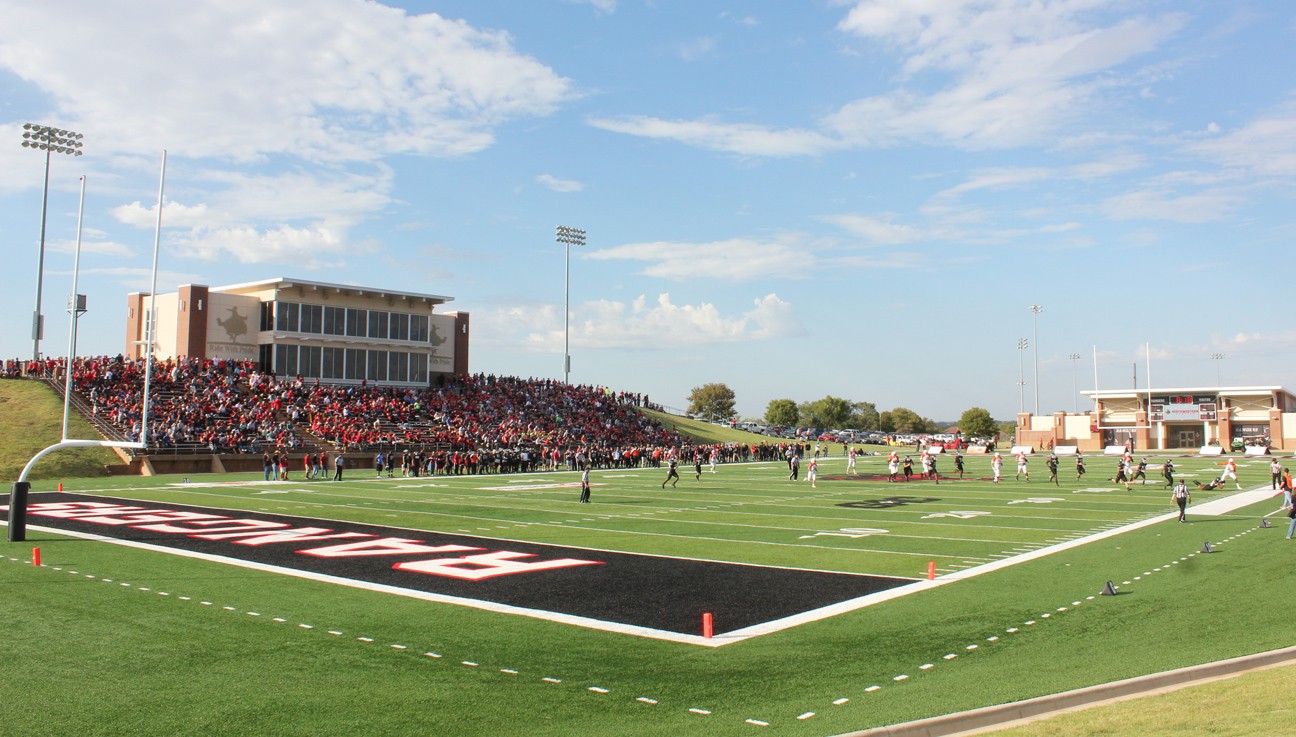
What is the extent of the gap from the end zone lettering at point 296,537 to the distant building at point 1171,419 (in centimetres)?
8663

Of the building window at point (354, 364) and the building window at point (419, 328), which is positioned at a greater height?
the building window at point (419, 328)

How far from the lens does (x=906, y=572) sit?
16.1 metres

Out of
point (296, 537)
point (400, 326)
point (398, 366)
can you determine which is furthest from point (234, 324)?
point (296, 537)

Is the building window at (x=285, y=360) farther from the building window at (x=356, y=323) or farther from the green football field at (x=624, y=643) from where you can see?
the green football field at (x=624, y=643)

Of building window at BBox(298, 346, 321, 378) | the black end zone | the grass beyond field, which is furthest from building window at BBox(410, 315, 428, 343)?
the grass beyond field

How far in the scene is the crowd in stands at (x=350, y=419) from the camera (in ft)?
151

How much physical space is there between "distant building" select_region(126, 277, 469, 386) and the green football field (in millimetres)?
42179

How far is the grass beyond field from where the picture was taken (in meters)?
8.05

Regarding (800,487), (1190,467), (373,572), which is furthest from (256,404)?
(1190,467)

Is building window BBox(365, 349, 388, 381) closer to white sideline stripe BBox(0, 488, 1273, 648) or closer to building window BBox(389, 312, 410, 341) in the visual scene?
building window BBox(389, 312, 410, 341)

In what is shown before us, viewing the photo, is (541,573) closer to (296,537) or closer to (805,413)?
(296,537)

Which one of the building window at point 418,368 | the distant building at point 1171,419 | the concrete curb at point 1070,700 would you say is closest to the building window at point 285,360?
the building window at point 418,368

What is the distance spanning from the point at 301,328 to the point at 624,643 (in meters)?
55.1

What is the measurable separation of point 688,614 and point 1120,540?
12024 millimetres
